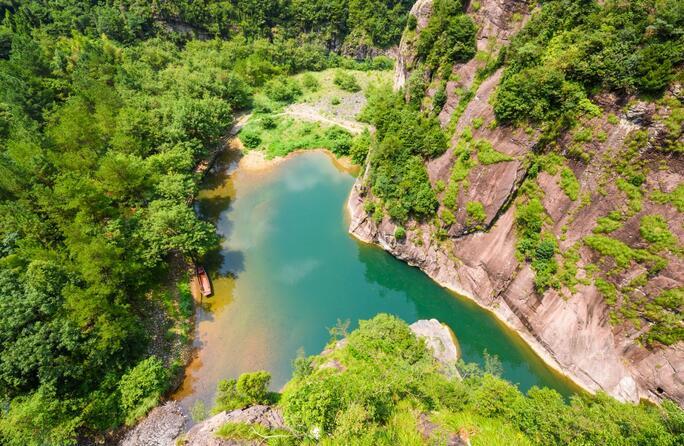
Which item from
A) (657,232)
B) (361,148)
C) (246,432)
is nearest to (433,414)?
(246,432)

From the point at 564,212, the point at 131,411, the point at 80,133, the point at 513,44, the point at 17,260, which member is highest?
the point at 513,44

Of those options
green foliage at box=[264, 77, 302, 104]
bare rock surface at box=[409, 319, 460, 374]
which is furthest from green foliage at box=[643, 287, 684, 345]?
green foliage at box=[264, 77, 302, 104]

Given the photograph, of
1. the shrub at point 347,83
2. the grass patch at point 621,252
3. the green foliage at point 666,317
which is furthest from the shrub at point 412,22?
the green foliage at point 666,317

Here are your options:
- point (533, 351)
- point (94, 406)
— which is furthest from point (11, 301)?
point (533, 351)

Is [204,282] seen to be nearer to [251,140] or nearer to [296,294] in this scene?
[296,294]

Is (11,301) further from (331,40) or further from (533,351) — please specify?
(331,40)

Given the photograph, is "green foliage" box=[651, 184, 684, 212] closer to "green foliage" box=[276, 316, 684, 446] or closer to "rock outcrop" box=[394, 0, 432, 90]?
"green foliage" box=[276, 316, 684, 446]

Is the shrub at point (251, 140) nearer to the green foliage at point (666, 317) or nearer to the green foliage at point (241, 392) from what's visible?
the green foliage at point (241, 392)
